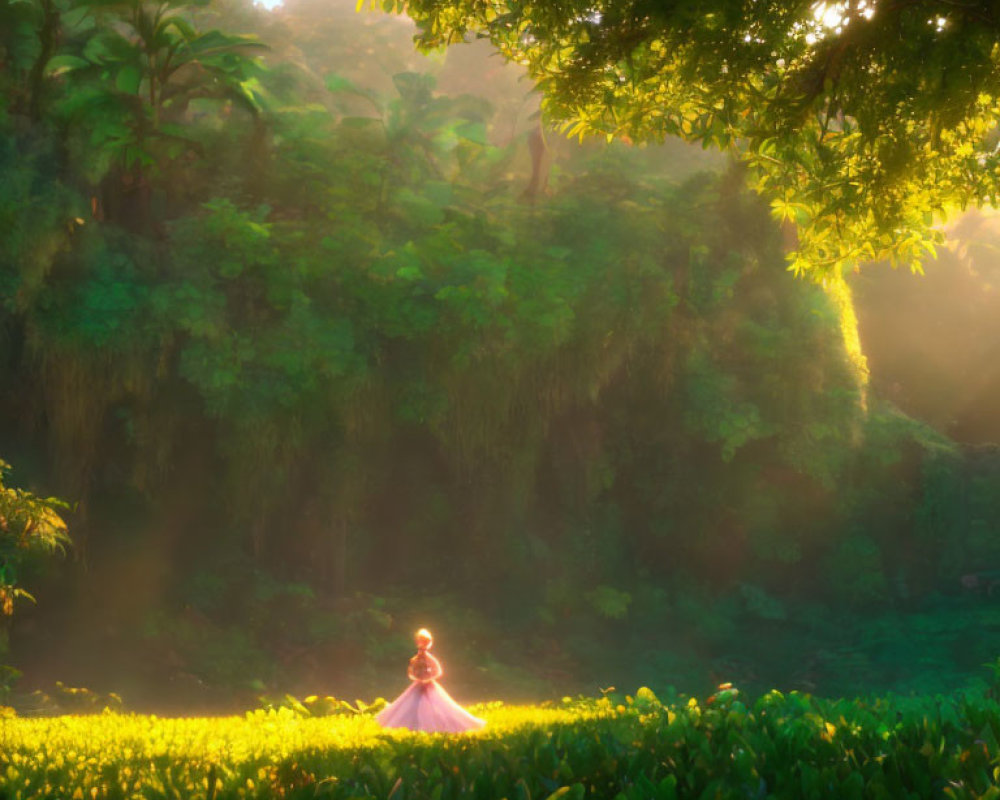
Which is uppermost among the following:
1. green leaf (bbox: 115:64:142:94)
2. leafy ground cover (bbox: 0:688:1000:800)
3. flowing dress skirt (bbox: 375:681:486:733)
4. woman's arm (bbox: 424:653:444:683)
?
green leaf (bbox: 115:64:142:94)

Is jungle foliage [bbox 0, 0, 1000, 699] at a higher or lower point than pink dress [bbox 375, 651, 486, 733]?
higher

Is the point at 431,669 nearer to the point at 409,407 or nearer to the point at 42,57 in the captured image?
the point at 409,407

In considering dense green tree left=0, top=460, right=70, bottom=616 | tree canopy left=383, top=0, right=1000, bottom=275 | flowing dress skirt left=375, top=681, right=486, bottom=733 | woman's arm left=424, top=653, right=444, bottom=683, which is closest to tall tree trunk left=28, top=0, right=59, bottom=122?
dense green tree left=0, top=460, right=70, bottom=616

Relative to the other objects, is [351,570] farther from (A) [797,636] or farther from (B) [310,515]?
(A) [797,636]

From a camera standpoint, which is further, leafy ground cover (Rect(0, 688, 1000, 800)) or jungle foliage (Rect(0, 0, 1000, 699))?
jungle foliage (Rect(0, 0, 1000, 699))

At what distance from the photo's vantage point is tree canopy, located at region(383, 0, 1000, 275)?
6.66 metres

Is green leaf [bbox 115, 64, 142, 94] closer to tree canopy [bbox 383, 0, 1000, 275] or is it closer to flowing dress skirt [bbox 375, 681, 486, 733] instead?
tree canopy [bbox 383, 0, 1000, 275]

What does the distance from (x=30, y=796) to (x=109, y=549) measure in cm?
1303

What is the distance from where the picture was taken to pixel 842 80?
23.7 feet

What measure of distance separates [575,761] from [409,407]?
543 inches

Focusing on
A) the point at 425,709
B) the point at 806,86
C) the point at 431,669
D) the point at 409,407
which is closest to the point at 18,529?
the point at 431,669

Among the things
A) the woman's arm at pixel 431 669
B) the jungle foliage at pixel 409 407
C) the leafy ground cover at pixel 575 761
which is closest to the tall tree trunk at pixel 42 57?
the jungle foliage at pixel 409 407

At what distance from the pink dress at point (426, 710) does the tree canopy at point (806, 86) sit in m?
4.65

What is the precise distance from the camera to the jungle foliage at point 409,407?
51.4 ft
